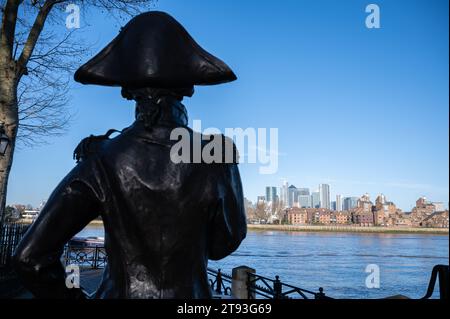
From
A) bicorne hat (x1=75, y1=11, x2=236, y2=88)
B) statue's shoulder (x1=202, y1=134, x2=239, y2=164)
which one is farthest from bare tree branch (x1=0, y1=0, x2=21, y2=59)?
statue's shoulder (x1=202, y1=134, x2=239, y2=164)

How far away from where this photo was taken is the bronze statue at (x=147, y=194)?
5.12ft

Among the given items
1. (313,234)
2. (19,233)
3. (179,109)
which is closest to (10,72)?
(19,233)

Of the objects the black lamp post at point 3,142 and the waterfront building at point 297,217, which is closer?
the black lamp post at point 3,142

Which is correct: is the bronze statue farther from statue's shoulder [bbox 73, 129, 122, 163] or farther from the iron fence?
the iron fence

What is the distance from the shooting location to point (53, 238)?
1.53 m

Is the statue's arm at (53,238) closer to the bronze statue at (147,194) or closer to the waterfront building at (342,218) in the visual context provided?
the bronze statue at (147,194)

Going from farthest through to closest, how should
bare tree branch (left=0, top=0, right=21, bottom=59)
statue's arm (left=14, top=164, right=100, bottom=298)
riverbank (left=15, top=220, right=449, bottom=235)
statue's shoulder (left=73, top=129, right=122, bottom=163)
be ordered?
riverbank (left=15, top=220, right=449, bottom=235) → bare tree branch (left=0, top=0, right=21, bottom=59) → statue's shoulder (left=73, top=129, right=122, bottom=163) → statue's arm (left=14, top=164, right=100, bottom=298)

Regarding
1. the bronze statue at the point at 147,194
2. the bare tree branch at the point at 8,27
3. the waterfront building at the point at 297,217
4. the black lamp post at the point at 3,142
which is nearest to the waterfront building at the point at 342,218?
the waterfront building at the point at 297,217

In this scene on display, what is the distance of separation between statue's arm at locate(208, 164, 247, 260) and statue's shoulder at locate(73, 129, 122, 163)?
542mm

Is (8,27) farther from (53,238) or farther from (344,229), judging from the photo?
(344,229)

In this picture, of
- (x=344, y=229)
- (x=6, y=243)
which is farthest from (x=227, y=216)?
(x=344, y=229)

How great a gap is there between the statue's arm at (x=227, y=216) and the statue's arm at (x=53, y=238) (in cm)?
54

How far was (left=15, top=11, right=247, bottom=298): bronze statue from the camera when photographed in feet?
5.12
